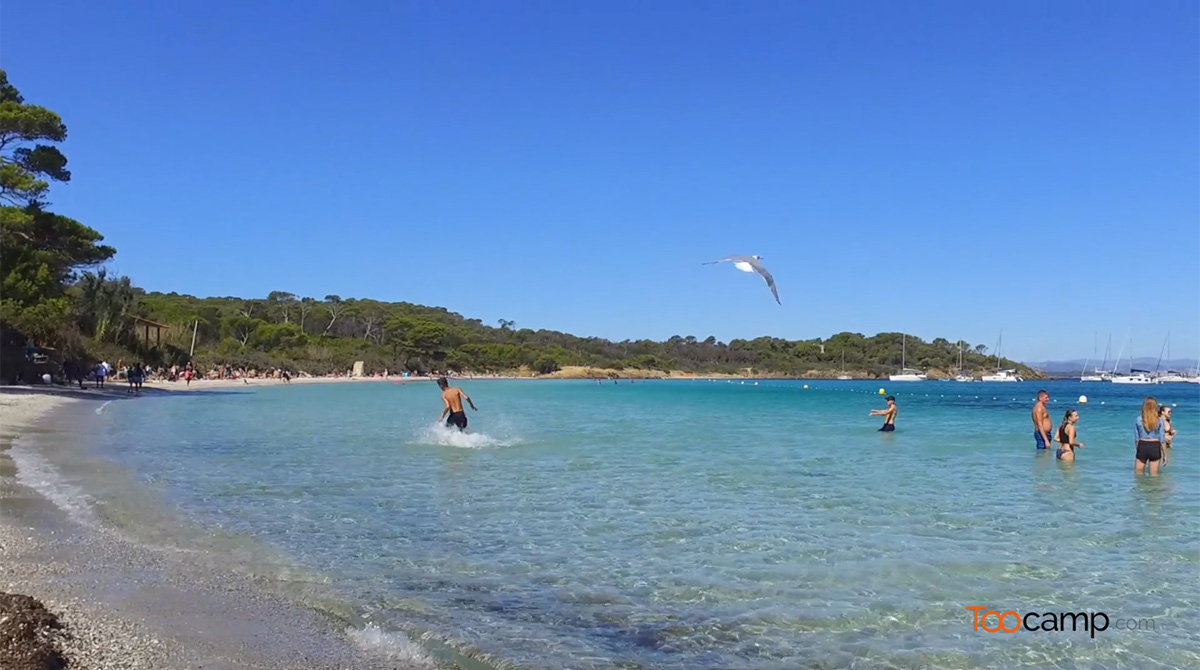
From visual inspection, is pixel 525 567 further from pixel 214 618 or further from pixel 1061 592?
pixel 1061 592

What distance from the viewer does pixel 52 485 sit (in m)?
10.6

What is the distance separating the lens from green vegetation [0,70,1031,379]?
2873 centimetres

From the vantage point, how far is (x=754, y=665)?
4.94 m

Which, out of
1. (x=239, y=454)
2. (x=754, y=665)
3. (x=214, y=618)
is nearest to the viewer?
(x=754, y=665)

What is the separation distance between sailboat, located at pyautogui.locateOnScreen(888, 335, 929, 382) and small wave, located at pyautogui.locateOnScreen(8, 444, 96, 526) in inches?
5539

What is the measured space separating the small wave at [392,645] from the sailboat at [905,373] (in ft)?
476

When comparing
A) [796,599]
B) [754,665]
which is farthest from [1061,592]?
[754,665]

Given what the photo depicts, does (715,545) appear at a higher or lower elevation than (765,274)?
lower

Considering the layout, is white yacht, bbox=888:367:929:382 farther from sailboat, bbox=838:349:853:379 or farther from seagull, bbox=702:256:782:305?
seagull, bbox=702:256:782:305

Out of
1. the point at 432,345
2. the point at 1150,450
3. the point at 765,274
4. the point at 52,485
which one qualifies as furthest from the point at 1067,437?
the point at 432,345

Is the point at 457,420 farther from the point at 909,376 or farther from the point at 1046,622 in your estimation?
the point at 909,376

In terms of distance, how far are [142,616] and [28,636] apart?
946 millimetres

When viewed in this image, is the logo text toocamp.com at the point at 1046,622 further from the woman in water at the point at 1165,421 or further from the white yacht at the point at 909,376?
the white yacht at the point at 909,376

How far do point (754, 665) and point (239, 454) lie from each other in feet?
43.7
